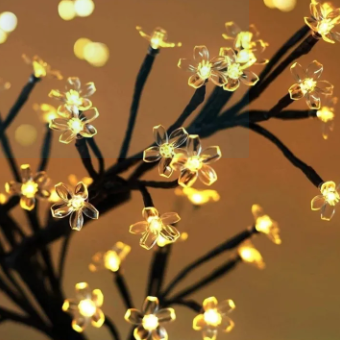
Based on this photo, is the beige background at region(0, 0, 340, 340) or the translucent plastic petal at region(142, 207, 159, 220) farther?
the beige background at region(0, 0, 340, 340)

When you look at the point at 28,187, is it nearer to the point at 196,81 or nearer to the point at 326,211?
the point at 196,81

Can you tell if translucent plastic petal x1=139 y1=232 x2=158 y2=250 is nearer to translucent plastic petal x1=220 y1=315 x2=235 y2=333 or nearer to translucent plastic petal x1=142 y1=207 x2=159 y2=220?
translucent plastic petal x1=142 y1=207 x2=159 y2=220

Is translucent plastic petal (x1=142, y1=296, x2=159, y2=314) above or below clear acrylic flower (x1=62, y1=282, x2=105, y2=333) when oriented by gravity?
above

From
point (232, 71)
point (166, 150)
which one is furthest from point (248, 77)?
point (166, 150)

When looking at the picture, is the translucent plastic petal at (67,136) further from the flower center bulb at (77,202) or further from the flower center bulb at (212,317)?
the flower center bulb at (212,317)

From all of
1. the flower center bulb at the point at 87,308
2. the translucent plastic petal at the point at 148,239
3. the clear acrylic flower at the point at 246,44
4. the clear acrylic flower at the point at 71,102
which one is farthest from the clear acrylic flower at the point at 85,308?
the clear acrylic flower at the point at 246,44

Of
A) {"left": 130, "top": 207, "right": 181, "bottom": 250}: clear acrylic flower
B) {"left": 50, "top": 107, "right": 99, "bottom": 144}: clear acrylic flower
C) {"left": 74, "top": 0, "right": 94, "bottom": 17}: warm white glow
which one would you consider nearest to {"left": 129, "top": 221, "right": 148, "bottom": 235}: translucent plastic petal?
{"left": 130, "top": 207, "right": 181, "bottom": 250}: clear acrylic flower
